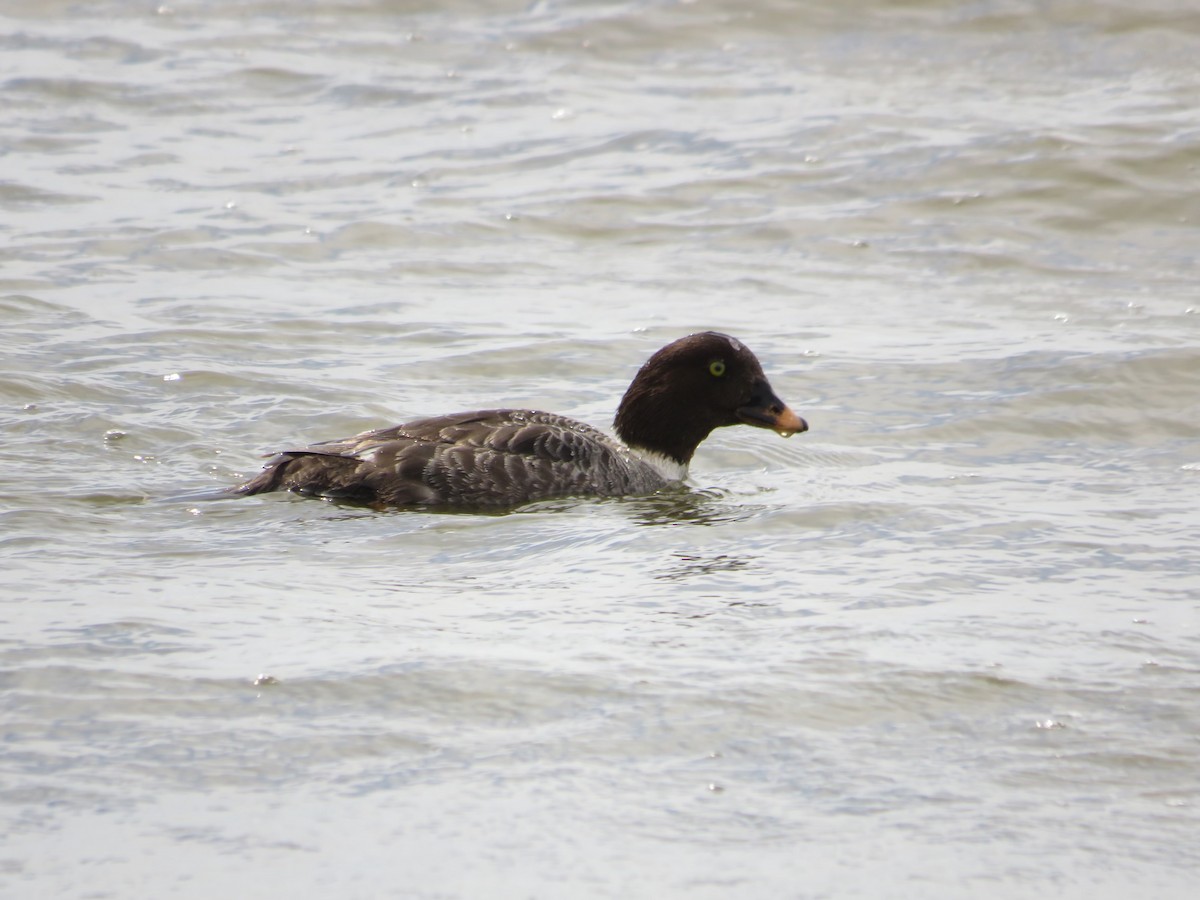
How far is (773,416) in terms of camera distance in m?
9.71

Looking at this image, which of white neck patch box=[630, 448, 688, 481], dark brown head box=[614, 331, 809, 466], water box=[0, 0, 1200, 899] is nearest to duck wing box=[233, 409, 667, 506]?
water box=[0, 0, 1200, 899]

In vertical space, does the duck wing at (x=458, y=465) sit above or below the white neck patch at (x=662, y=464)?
above

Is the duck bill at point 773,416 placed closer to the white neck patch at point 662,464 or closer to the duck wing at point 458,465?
the white neck patch at point 662,464

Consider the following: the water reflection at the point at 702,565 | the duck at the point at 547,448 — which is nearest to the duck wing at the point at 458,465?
the duck at the point at 547,448

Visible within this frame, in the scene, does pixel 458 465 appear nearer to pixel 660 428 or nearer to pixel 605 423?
pixel 660 428

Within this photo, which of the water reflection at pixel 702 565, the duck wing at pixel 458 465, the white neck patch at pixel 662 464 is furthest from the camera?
the white neck patch at pixel 662 464

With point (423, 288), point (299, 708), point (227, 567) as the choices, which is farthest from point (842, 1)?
point (299, 708)

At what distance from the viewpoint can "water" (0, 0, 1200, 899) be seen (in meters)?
5.01

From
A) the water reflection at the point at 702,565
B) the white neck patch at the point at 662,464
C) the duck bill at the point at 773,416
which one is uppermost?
the duck bill at the point at 773,416

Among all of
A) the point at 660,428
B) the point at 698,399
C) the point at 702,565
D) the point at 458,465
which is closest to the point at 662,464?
the point at 660,428

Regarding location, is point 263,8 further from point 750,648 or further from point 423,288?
point 750,648

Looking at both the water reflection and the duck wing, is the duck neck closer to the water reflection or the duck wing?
the duck wing

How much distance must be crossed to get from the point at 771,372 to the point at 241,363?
3.25 meters

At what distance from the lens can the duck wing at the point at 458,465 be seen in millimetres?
8617
